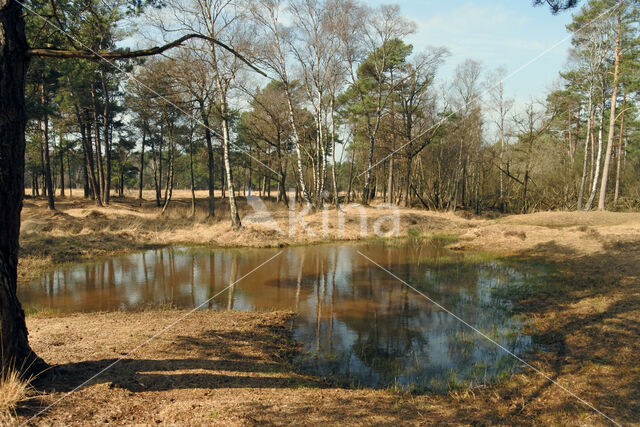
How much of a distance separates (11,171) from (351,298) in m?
7.99

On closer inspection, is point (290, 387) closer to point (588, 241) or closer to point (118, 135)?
point (588, 241)

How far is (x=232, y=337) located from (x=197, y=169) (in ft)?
209

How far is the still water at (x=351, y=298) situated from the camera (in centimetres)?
655

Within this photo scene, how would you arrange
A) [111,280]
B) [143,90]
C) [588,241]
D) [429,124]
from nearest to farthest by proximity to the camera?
[111,280] → [588,241] → [143,90] → [429,124]

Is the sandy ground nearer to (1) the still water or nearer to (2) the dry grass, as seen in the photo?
(2) the dry grass

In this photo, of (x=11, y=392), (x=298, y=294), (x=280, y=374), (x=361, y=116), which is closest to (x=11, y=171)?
(x=11, y=392)

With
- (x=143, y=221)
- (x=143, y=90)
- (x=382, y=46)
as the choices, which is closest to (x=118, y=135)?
(x=143, y=90)

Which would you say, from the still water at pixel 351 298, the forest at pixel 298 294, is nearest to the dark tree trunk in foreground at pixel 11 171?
the forest at pixel 298 294

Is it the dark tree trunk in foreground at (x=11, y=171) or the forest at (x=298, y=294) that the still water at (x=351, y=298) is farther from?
the dark tree trunk in foreground at (x=11, y=171)

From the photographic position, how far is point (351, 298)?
414 inches

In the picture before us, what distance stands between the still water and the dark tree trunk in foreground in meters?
3.88

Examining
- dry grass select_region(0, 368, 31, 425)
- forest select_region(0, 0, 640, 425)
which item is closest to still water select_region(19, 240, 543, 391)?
forest select_region(0, 0, 640, 425)

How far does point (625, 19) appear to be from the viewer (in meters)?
23.3

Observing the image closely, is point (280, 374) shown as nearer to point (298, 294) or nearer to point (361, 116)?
point (298, 294)
